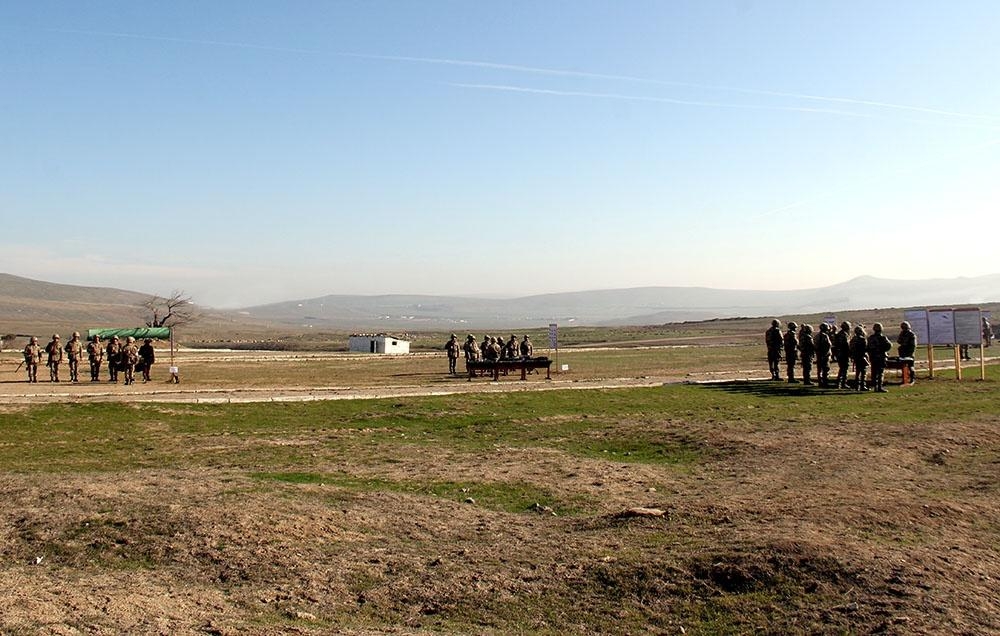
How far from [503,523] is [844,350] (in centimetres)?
1994

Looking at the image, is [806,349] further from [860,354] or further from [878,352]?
[878,352]

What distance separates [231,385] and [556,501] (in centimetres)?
2289

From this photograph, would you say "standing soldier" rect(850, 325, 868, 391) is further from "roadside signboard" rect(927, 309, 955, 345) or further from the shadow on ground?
"roadside signboard" rect(927, 309, 955, 345)

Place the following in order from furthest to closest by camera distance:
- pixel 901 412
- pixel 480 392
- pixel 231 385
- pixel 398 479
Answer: pixel 231 385 < pixel 480 392 < pixel 901 412 < pixel 398 479

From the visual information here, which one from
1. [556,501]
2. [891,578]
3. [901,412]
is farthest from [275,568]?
[901,412]

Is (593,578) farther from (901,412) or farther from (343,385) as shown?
(343,385)

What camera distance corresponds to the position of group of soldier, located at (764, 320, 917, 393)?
2622 cm

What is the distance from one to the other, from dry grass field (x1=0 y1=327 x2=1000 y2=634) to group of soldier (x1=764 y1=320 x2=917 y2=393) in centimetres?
513

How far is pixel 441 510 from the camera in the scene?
11.8m

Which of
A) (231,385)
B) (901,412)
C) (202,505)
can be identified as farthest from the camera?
(231,385)

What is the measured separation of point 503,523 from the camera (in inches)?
439

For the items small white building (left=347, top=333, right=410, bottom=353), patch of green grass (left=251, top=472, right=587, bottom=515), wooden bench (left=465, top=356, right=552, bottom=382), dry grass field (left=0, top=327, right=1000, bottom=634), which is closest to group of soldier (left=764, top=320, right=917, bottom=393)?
dry grass field (left=0, top=327, right=1000, bottom=634)

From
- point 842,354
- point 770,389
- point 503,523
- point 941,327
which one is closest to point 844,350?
point 842,354

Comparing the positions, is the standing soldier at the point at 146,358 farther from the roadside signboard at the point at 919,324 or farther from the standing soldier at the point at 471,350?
the roadside signboard at the point at 919,324
